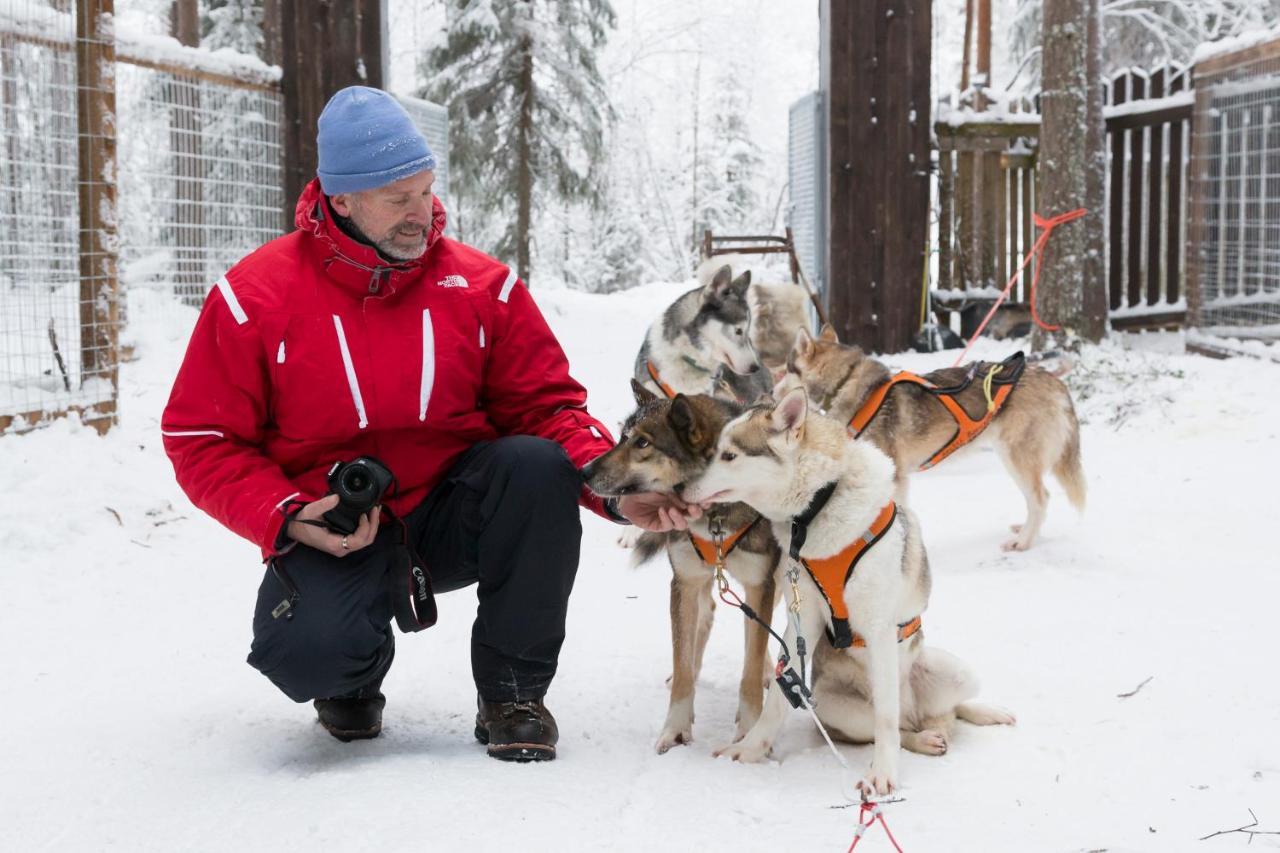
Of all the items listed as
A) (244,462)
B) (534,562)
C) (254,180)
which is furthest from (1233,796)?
(254,180)

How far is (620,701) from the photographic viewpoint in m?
3.26

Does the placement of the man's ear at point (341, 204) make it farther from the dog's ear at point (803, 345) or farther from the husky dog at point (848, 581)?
the dog's ear at point (803, 345)

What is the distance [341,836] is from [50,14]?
4711 millimetres

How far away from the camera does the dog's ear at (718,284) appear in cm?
575

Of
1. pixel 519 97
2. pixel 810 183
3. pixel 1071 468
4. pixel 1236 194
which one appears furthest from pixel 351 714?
pixel 519 97

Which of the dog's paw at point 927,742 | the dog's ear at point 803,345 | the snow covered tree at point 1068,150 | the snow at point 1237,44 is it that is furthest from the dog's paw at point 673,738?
the snow at point 1237,44

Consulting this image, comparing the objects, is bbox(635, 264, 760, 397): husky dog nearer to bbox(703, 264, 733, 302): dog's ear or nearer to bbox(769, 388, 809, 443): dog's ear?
bbox(703, 264, 733, 302): dog's ear

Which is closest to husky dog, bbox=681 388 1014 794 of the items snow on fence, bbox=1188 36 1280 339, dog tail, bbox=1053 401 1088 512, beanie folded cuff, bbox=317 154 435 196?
beanie folded cuff, bbox=317 154 435 196

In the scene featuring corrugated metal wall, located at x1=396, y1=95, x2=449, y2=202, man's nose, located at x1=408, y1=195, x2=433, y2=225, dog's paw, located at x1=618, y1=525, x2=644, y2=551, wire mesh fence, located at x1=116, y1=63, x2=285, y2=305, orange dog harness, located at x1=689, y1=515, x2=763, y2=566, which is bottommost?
dog's paw, located at x1=618, y1=525, x2=644, y2=551

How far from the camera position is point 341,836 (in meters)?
2.16

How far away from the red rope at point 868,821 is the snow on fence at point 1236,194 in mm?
6721

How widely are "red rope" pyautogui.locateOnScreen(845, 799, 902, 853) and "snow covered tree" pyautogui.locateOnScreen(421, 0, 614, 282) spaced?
14.4 meters

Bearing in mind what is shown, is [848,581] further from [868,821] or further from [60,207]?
[60,207]

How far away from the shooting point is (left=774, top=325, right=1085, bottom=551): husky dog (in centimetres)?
488
